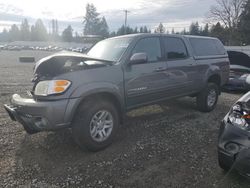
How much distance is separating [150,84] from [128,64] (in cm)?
67

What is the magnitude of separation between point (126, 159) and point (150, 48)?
87.1 inches

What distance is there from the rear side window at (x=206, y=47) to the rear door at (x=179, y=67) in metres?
0.47

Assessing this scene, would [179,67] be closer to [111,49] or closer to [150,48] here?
[150,48]

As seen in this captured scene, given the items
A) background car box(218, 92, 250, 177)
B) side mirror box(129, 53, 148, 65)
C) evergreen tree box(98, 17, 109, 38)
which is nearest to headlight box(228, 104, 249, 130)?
background car box(218, 92, 250, 177)

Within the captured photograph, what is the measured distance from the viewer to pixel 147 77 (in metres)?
4.35

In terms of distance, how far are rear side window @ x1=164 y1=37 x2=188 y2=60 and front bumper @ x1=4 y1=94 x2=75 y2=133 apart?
2.49 metres

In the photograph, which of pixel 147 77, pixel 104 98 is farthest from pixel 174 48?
pixel 104 98

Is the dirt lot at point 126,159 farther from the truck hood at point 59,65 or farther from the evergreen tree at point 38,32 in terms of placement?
the evergreen tree at point 38,32

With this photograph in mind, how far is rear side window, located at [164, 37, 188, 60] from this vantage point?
4.92m

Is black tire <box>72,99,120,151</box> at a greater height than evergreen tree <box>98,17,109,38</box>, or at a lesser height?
lesser

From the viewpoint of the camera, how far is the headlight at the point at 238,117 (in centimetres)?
266

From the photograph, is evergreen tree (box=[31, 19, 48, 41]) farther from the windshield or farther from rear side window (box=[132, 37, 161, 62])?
rear side window (box=[132, 37, 161, 62])

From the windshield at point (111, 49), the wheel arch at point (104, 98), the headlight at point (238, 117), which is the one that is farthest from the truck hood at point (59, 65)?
the headlight at point (238, 117)

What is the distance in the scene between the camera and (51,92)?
128 inches
